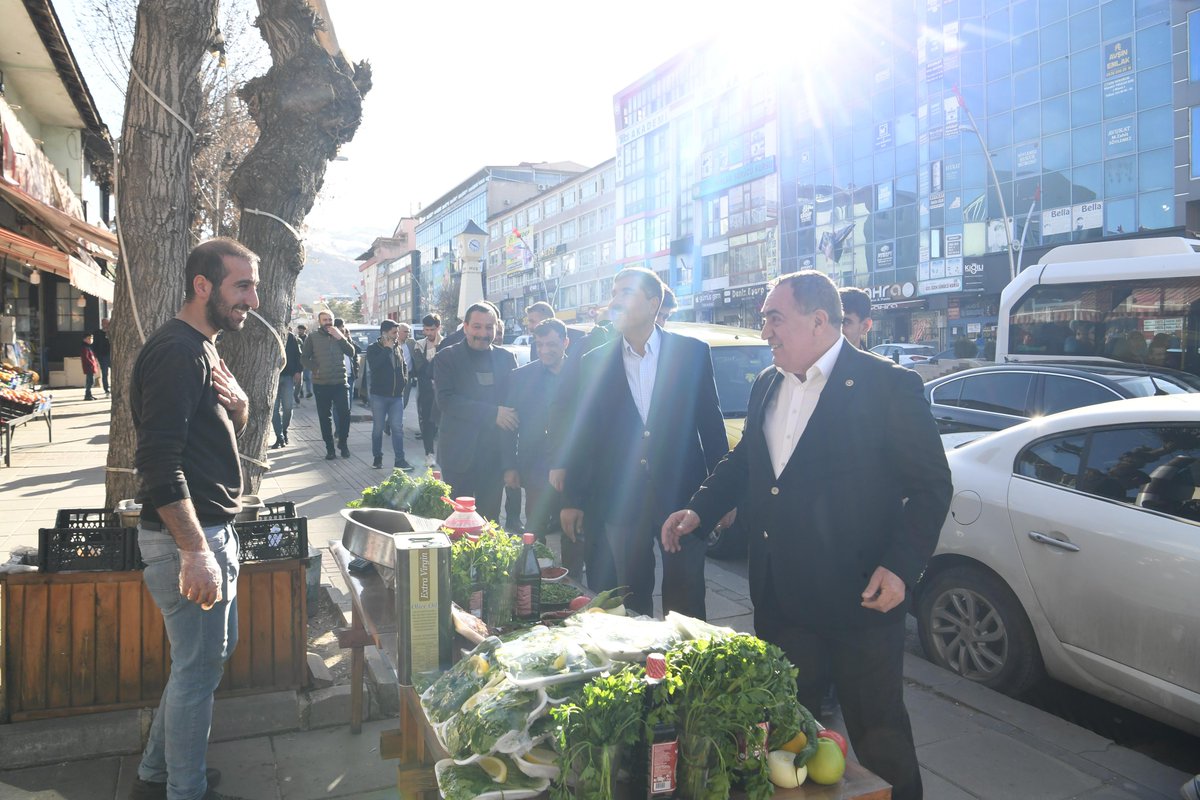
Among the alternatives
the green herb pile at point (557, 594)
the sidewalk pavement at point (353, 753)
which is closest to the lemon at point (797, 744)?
the green herb pile at point (557, 594)

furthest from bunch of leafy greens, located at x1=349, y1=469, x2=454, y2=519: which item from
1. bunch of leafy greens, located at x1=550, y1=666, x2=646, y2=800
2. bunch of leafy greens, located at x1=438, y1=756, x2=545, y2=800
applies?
bunch of leafy greens, located at x1=550, y1=666, x2=646, y2=800

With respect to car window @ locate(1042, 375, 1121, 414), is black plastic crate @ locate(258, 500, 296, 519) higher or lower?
lower

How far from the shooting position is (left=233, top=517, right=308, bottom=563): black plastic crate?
4.00m

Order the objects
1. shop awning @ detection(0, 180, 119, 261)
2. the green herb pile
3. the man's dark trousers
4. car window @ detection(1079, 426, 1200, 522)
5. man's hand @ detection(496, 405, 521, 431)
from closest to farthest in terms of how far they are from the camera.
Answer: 1. the green herb pile
2. car window @ detection(1079, 426, 1200, 522)
3. man's hand @ detection(496, 405, 521, 431)
4. the man's dark trousers
5. shop awning @ detection(0, 180, 119, 261)

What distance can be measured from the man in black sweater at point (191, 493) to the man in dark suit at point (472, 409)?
3.25 m

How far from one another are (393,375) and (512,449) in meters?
5.17

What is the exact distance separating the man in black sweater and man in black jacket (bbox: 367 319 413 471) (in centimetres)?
845

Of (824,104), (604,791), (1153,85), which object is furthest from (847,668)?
(824,104)

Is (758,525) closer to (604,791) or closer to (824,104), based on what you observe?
(604,791)

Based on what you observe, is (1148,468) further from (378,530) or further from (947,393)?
(947,393)

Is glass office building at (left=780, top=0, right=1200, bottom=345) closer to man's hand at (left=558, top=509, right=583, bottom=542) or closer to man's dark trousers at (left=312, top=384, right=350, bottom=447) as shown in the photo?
man's dark trousers at (left=312, top=384, right=350, bottom=447)

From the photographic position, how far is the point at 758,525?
3121mm

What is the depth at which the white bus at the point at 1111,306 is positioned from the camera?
10883 millimetres

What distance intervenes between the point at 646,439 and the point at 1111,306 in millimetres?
10258
